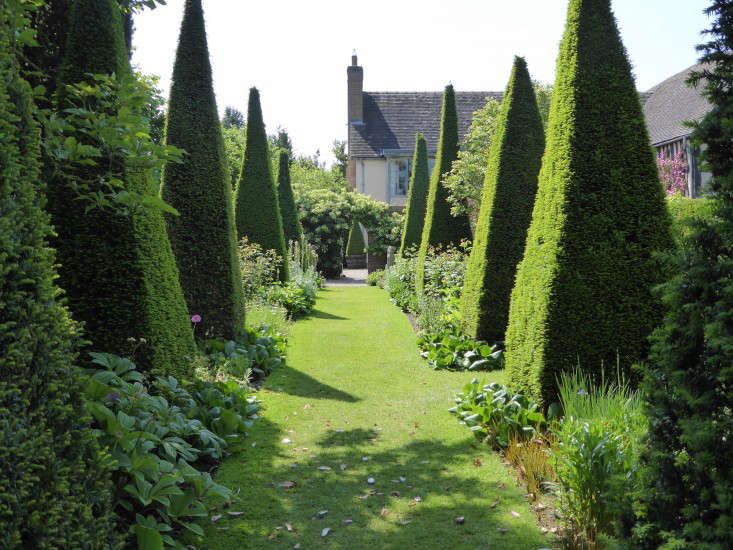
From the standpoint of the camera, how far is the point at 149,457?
A: 3.29 meters

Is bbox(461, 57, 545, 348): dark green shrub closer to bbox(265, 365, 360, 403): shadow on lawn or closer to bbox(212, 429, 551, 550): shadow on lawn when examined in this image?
bbox(265, 365, 360, 403): shadow on lawn

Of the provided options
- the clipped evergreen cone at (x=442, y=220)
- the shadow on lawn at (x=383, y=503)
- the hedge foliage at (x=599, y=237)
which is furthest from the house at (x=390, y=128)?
the shadow on lawn at (x=383, y=503)

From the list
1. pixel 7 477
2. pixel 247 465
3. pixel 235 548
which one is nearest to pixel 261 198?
pixel 247 465

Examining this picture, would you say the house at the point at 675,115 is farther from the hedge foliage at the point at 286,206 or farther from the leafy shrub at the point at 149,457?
the leafy shrub at the point at 149,457

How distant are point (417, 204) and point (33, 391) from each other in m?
18.3

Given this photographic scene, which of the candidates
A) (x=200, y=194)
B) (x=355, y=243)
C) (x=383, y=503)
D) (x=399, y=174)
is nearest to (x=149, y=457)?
(x=383, y=503)

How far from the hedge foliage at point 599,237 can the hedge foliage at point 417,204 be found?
43.4ft

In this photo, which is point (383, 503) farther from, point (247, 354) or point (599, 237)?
point (247, 354)

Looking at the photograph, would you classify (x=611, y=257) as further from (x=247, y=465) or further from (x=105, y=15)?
(x=105, y=15)

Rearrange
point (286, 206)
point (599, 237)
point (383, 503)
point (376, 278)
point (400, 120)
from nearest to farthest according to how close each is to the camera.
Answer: point (383, 503), point (599, 237), point (286, 206), point (376, 278), point (400, 120)

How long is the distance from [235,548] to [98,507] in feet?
4.05

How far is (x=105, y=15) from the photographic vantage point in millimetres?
5297

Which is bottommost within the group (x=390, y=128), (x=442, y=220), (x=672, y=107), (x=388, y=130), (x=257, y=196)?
(x=442, y=220)

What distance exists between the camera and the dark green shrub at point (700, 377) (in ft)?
6.81
